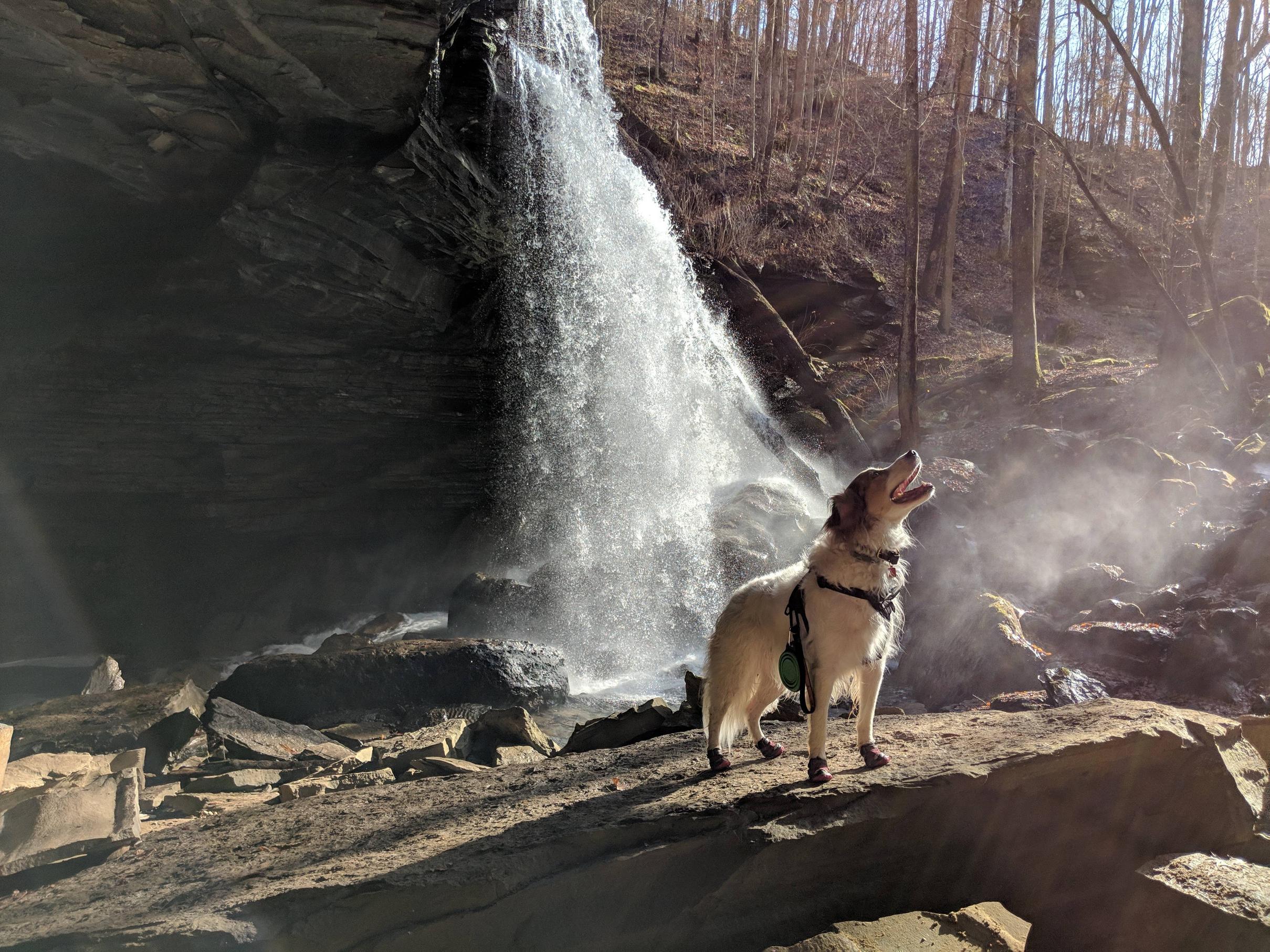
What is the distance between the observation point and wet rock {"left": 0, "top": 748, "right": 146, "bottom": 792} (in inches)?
178

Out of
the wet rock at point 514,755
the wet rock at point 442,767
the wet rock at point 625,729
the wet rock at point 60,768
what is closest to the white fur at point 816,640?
the wet rock at point 625,729

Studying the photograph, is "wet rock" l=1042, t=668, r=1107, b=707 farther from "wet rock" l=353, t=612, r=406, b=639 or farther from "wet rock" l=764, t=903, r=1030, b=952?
"wet rock" l=353, t=612, r=406, b=639

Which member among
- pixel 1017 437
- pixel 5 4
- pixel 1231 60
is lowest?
pixel 1017 437

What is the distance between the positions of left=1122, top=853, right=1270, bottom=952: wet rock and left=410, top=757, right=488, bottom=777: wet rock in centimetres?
336

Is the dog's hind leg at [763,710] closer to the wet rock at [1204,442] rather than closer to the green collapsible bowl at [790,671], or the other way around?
→ the green collapsible bowl at [790,671]

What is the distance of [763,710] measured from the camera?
429cm

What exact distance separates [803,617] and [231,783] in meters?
3.92

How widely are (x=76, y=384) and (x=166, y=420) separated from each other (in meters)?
1.27

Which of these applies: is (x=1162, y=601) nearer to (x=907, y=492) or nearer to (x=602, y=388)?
(x=907, y=492)

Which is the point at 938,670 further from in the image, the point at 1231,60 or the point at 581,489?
the point at 1231,60

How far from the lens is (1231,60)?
13906 millimetres

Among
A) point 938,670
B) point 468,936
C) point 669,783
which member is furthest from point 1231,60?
point 468,936

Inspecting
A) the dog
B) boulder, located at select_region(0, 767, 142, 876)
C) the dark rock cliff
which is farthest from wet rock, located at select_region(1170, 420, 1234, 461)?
boulder, located at select_region(0, 767, 142, 876)

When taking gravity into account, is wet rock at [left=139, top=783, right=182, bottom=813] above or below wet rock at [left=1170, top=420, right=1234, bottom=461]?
below
